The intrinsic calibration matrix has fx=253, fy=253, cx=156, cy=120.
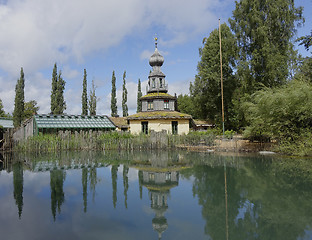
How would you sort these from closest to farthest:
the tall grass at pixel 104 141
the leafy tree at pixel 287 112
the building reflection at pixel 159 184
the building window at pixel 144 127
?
the building reflection at pixel 159 184
the leafy tree at pixel 287 112
the tall grass at pixel 104 141
the building window at pixel 144 127

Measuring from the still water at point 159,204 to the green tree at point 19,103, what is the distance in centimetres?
3140

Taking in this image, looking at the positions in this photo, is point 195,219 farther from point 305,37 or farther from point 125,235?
point 305,37

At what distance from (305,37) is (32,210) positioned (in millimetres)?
14896

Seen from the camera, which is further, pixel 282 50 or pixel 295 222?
pixel 282 50

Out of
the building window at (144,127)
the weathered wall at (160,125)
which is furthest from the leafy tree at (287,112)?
the building window at (144,127)

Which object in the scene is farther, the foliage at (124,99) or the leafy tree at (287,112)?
the foliage at (124,99)

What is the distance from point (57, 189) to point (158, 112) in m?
22.6

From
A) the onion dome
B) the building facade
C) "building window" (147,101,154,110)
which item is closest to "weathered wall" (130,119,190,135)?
the building facade

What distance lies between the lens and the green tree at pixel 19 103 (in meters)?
38.7

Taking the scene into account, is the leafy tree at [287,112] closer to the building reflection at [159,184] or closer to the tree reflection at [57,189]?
the building reflection at [159,184]

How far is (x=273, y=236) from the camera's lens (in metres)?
4.50

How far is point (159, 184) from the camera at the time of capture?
348 inches

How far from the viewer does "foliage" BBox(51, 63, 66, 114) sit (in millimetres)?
39062

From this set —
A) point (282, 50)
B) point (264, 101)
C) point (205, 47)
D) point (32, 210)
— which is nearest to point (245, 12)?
point (282, 50)
